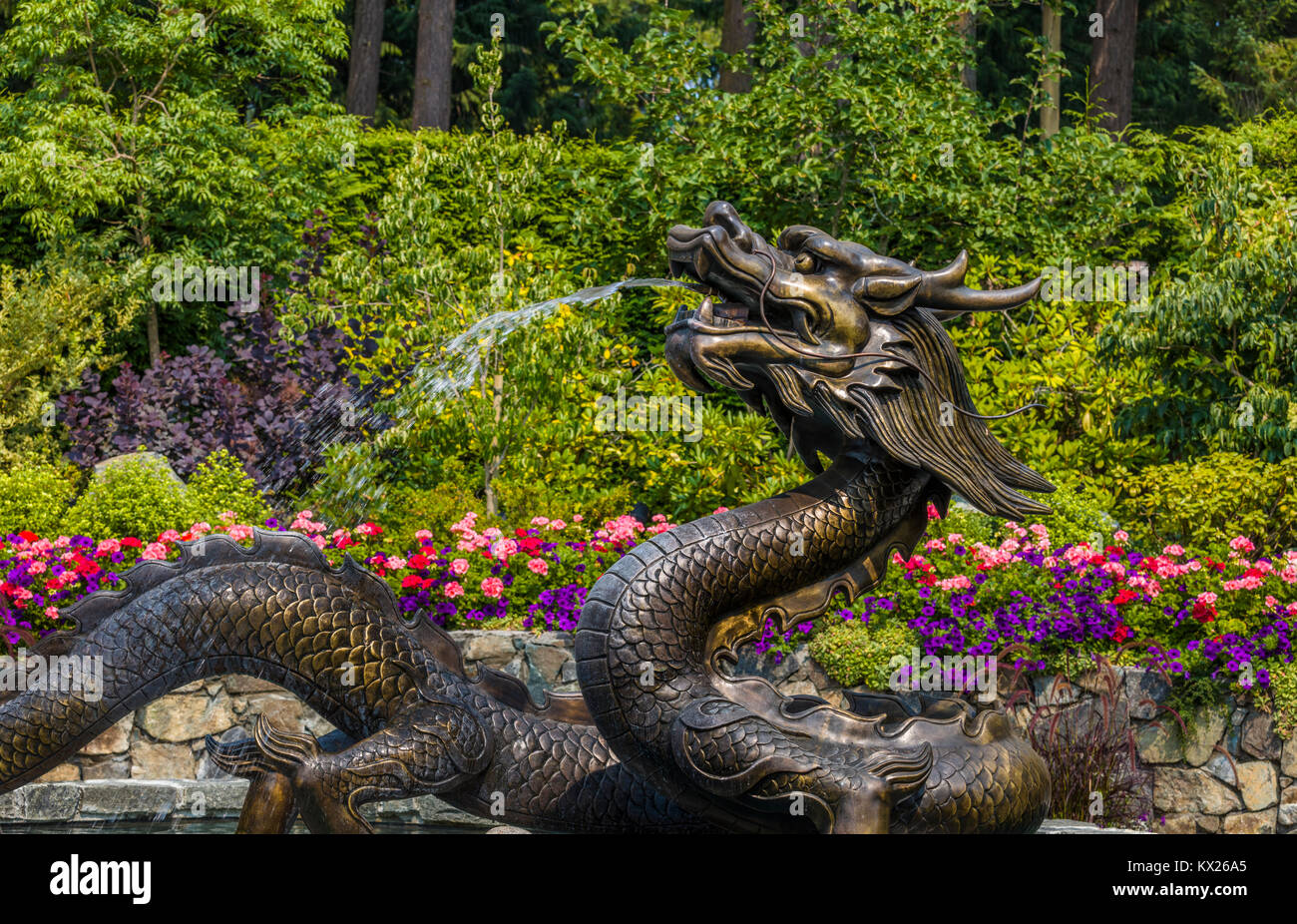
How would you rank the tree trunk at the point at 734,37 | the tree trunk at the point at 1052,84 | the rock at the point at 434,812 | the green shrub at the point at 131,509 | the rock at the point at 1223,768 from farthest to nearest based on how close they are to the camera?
the tree trunk at the point at 734,37, the tree trunk at the point at 1052,84, the green shrub at the point at 131,509, the rock at the point at 1223,768, the rock at the point at 434,812

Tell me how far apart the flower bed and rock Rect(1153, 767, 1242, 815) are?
0.43 m

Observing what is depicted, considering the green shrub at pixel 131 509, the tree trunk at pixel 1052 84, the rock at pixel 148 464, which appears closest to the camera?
the green shrub at pixel 131 509

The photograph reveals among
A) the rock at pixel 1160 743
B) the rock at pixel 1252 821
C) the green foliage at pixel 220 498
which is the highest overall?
the green foliage at pixel 220 498

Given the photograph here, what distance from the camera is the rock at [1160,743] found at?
5676mm

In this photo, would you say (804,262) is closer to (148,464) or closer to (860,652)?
(860,652)

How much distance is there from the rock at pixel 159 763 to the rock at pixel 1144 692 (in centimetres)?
426

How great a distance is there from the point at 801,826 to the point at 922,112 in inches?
307

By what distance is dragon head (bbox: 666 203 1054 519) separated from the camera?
9.46ft

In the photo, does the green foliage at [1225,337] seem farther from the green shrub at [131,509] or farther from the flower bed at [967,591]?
the green shrub at [131,509]

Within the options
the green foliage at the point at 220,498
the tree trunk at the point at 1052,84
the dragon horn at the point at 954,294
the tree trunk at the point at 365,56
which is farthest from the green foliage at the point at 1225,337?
the tree trunk at the point at 365,56

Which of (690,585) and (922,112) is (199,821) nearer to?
(690,585)

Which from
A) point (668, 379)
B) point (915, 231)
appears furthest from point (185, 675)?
point (915, 231)

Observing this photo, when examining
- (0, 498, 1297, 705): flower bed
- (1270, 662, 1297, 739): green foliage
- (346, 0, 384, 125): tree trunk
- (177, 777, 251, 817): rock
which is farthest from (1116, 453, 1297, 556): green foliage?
(346, 0, 384, 125): tree trunk

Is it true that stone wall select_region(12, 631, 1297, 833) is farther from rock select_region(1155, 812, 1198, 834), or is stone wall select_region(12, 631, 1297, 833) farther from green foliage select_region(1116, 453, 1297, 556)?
green foliage select_region(1116, 453, 1297, 556)
